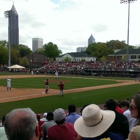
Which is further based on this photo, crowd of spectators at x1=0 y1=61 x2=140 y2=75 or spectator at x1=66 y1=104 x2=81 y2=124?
crowd of spectators at x1=0 y1=61 x2=140 y2=75

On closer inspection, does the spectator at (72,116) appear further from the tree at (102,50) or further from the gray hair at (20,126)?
the tree at (102,50)

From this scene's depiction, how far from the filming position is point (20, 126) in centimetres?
235

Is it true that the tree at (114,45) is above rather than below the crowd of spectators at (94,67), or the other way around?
above

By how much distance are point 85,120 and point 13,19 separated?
181917 millimetres

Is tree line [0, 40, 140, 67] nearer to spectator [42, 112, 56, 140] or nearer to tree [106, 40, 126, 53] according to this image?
tree [106, 40, 126, 53]

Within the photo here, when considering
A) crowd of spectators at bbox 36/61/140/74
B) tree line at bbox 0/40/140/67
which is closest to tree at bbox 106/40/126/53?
tree line at bbox 0/40/140/67

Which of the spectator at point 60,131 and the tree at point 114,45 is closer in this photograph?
the spectator at point 60,131

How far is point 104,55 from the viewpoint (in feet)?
387

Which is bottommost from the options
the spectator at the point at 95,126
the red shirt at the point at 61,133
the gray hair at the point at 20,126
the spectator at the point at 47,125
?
the spectator at the point at 47,125

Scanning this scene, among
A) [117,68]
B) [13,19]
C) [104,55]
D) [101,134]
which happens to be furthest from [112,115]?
[13,19]

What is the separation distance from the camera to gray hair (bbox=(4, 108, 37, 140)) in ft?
7.73

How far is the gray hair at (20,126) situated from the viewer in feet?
7.73

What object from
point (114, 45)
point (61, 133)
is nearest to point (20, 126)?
point (61, 133)

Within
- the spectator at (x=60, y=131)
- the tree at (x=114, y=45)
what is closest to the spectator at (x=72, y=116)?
the spectator at (x=60, y=131)
